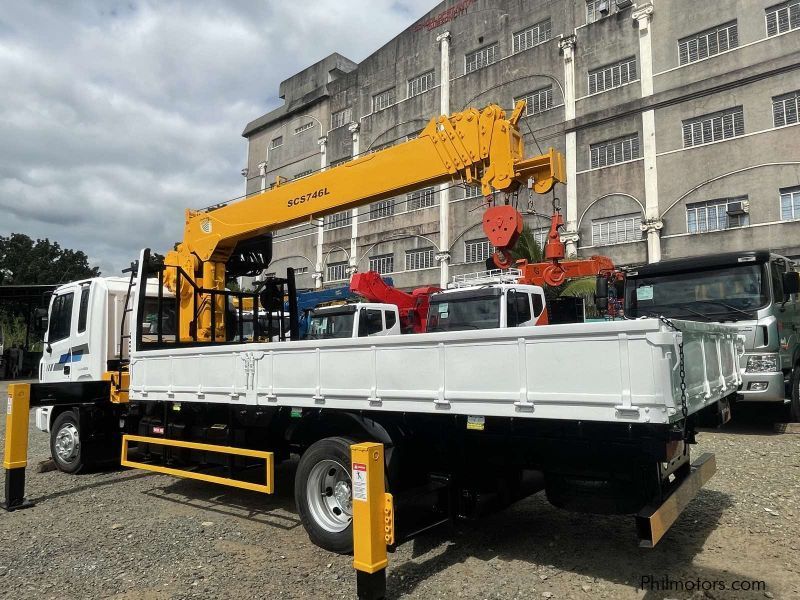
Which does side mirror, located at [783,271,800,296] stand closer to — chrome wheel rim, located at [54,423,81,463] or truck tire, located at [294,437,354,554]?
truck tire, located at [294,437,354,554]

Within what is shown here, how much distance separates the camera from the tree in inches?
2028

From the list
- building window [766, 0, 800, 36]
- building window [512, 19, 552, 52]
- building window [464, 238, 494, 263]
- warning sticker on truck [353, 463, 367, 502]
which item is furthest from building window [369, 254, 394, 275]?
warning sticker on truck [353, 463, 367, 502]

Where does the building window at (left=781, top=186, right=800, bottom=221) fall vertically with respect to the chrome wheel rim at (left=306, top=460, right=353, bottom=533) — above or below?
above

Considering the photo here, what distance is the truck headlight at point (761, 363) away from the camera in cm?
866

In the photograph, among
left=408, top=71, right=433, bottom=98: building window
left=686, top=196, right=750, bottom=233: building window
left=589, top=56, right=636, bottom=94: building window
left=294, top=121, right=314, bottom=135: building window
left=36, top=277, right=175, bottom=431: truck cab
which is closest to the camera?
left=36, top=277, right=175, bottom=431: truck cab

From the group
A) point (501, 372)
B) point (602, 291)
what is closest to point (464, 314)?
point (602, 291)

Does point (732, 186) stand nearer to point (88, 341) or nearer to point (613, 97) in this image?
point (613, 97)

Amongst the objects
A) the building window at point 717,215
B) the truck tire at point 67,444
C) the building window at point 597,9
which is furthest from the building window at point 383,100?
the truck tire at point 67,444

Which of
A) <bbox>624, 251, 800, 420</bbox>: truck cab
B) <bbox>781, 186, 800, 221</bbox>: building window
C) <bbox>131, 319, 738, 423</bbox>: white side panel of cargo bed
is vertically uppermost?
<bbox>781, 186, 800, 221</bbox>: building window

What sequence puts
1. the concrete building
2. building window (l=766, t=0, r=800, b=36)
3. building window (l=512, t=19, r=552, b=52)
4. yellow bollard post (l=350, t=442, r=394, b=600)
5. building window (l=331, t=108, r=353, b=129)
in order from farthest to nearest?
building window (l=331, t=108, r=353, b=129) < building window (l=512, t=19, r=552, b=52) < the concrete building < building window (l=766, t=0, r=800, b=36) < yellow bollard post (l=350, t=442, r=394, b=600)

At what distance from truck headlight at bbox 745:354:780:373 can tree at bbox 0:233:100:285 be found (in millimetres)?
53775

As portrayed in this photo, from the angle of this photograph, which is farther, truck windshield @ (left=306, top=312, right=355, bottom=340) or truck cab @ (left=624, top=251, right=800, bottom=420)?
truck windshield @ (left=306, top=312, right=355, bottom=340)

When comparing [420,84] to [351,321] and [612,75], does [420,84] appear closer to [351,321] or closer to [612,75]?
[612,75]

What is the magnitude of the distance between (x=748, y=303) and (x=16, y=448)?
33.0 feet
